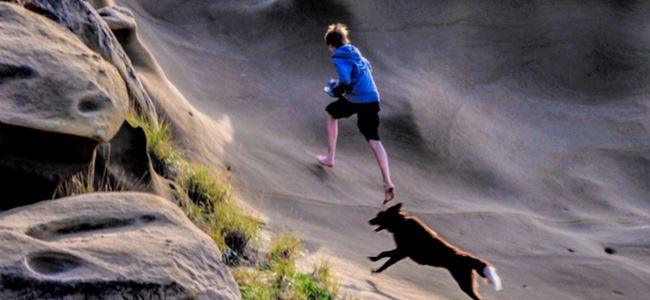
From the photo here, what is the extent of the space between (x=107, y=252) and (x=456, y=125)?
337 inches

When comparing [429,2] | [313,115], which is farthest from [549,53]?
[313,115]

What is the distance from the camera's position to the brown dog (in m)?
6.32

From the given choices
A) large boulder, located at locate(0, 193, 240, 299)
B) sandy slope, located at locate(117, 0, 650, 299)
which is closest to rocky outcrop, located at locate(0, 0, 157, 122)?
sandy slope, located at locate(117, 0, 650, 299)

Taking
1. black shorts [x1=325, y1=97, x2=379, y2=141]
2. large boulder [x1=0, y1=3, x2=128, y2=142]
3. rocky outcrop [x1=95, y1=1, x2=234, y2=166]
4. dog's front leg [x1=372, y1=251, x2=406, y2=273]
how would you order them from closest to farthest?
large boulder [x1=0, y1=3, x2=128, y2=142]
dog's front leg [x1=372, y1=251, x2=406, y2=273]
rocky outcrop [x1=95, y1=1, x2=234, y2=166]
black shorts [x1=325, y1=97, x2=379, y2=141]

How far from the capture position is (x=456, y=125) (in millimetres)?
12266

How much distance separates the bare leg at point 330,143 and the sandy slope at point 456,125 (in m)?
0.18

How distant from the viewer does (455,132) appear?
12.1m

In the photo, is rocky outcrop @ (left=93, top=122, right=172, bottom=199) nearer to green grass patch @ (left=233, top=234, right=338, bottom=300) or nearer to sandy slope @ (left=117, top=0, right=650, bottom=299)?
green grass patch @ (left=233, top=234, right=338, bottom=300)

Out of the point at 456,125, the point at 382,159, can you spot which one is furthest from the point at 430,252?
the point at 456,125

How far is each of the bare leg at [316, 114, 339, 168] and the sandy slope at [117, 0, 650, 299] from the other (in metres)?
0.18

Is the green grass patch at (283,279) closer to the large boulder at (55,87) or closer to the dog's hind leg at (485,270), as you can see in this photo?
the dog's hind leg at (485,270)

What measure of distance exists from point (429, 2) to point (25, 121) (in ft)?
33.7

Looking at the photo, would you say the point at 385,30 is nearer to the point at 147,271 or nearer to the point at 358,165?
the point at 358,165

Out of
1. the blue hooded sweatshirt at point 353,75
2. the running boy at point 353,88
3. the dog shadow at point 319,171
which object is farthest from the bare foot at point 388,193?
the blue hooded sweatshirt at point 353,75
